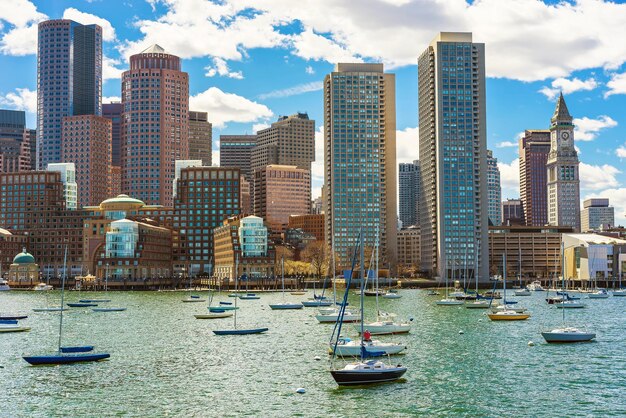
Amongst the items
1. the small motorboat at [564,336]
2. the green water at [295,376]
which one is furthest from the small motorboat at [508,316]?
the small motorboat at [564,336]

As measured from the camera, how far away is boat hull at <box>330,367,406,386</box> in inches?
2687

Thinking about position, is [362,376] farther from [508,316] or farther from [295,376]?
[508,316]

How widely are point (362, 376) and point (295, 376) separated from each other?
960cm

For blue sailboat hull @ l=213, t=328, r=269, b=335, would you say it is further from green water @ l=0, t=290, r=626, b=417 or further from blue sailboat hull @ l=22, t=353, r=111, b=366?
blue sailboat hull @ l=22, t=353, r=111, b=366

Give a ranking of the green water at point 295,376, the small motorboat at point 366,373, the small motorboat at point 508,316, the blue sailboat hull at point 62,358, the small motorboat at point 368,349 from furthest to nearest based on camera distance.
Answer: the small motorboat at point 508,316
the blue sailboat hull at point 62,358
the small motorboat at point 368,349
the small motorboat at point 366,373
the green water at point 295,376

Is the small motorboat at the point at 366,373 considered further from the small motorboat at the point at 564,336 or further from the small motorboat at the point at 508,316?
the small motorboat at the point at 508,316

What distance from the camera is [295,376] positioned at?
76062mm

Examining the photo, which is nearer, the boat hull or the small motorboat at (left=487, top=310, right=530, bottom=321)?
the boat hull

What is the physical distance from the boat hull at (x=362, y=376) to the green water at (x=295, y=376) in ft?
2.72

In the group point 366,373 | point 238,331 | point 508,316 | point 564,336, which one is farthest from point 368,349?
point 508,316

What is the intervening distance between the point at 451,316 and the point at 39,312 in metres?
82.0

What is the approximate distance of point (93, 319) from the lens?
142875 mm

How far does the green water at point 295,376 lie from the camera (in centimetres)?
6284

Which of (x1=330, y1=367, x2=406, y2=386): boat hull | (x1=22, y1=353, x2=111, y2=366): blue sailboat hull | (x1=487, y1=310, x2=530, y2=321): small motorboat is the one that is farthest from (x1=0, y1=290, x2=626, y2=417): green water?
(x1=487, y1=310, x2=530, y2=321): small motorboat
